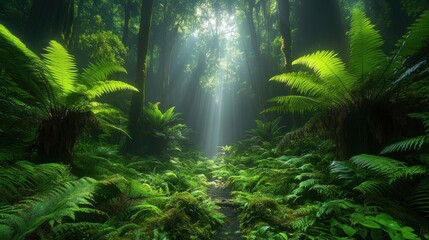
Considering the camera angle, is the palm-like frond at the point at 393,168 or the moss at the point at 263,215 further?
the moss at the point at 263,215

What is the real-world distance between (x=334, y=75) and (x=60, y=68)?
174 inches

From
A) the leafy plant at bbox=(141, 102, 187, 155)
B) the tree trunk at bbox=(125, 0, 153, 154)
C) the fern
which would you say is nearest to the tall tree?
the tree trunk at bbox=(125, 0, 153, 154)

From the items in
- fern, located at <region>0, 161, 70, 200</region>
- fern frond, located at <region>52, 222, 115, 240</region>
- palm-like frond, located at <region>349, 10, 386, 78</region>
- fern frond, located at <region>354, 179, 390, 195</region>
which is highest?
palm-like frond, located at <region>349, 10, 386, 78</region>

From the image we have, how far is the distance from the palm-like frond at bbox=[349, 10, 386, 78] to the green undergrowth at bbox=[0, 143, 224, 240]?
3.16m

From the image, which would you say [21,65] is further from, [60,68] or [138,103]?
[138,103]

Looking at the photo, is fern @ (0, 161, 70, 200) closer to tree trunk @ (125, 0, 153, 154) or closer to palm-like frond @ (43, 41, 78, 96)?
palm-like frond @ (43, 41, 78, 96)

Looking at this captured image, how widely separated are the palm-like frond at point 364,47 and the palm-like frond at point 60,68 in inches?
176

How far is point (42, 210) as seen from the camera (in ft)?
6.56

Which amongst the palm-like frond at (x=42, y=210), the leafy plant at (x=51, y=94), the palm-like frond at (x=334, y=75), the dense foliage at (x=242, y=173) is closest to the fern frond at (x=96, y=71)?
the dense foliage at (x=242, y=173)

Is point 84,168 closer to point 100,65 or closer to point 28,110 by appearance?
point 28,110

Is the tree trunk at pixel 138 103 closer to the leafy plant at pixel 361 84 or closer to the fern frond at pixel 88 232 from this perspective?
the leafy plant at pixel 361 84

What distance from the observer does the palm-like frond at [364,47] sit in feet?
12.1

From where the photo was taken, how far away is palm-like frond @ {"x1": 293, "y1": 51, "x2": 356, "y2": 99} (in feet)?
12.6

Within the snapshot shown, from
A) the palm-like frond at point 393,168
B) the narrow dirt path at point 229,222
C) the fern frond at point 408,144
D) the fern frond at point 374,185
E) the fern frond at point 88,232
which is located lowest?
the narrow dirt path at point 229,222
